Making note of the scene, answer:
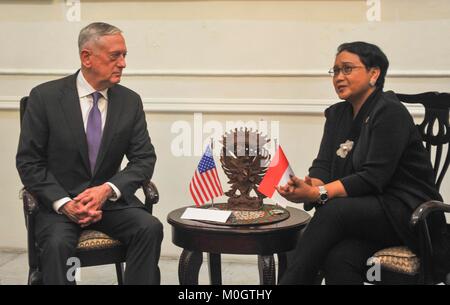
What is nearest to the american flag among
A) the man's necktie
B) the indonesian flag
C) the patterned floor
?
the indonesian flag

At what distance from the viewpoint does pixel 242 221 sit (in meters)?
3.33

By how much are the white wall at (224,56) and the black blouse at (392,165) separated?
4.36 feet

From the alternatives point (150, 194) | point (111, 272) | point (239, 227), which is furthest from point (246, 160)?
point (111, 272)

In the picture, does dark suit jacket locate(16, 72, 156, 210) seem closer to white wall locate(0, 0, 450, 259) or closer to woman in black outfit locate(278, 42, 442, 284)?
woman in black outfit locate(278, 42, 442, 284)

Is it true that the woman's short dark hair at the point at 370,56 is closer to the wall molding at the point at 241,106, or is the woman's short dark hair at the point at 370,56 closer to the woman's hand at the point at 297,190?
the woman's hand at the point at 297,190

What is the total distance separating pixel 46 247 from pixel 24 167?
Answer: 453mm

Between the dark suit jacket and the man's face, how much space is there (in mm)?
143

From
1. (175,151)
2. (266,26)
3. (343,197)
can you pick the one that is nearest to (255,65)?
(266,26)

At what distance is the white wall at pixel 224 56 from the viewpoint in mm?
4586

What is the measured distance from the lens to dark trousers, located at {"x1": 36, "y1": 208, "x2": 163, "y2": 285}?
10.6ft

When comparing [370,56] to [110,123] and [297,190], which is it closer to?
[297,190]

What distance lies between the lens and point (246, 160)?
3527 mm

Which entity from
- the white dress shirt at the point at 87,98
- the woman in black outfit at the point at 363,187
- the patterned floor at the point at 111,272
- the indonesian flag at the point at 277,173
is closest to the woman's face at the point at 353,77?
the woman in black outfit at the point at 363,187
